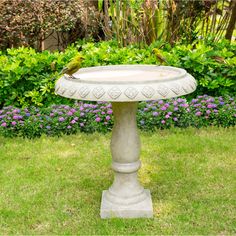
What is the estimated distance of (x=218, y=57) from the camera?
19.7 ft

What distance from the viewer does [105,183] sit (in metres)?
4.11

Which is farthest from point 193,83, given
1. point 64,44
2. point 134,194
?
point 64,44

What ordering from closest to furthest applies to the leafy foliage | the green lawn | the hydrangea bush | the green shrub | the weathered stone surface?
the weathered stone surface, the green lawn, the hydrangea bush, the green shrub, the leafy foliage

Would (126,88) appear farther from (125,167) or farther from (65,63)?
(65,63)

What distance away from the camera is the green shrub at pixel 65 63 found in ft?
19.2

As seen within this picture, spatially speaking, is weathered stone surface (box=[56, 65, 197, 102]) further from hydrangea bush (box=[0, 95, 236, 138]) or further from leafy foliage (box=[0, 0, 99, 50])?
leafy foliage (box=[0, 0, 99, 50])

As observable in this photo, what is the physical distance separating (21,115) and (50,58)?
3.23ft

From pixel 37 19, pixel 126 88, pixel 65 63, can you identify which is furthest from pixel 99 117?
pixel 37 19

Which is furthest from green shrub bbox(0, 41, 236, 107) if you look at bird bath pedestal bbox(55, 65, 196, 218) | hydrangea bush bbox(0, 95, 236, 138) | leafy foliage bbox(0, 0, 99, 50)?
bird bath pedestal bbox(55, 65, 196, 218)

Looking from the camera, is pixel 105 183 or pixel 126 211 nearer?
pixel 126 211

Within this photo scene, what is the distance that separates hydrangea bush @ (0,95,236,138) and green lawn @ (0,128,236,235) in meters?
0.15

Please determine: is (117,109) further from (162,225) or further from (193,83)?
(162,225)

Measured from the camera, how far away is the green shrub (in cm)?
584

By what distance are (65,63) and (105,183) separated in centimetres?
239
